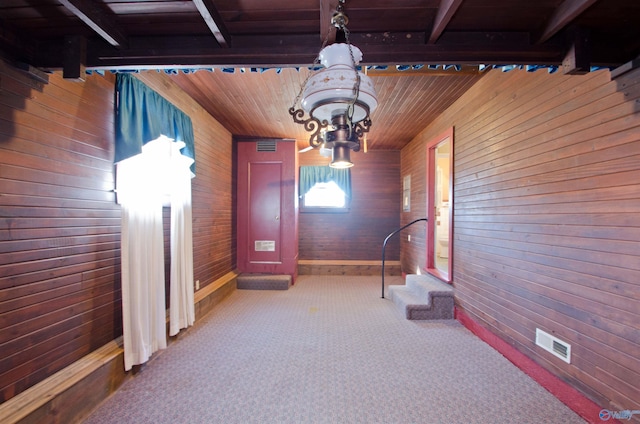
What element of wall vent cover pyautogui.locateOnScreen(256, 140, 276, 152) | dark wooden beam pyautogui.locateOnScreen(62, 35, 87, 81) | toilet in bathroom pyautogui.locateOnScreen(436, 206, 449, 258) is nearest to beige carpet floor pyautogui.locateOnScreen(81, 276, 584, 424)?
dark wooden beam pyautogui.locateOnScreen(62, 35, 87, 81)

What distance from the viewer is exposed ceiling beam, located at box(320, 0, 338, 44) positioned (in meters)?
1.25

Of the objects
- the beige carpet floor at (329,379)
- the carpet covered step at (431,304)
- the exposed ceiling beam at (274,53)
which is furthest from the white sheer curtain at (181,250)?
the carpet covered step at (431,304)

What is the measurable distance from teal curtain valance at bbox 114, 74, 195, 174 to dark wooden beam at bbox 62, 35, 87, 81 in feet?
2.33

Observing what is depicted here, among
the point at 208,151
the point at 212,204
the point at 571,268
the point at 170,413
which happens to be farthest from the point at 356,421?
the point at 208,151

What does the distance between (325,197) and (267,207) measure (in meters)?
1.49

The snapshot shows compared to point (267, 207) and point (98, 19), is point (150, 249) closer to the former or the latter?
point (98, 19)

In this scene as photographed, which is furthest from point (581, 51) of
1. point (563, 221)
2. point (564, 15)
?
point (563, 221)

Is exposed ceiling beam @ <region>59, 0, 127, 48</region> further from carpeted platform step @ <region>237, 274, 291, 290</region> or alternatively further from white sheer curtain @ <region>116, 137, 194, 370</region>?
carpeted platform step @ <region>237, 274, 291, 290</region>

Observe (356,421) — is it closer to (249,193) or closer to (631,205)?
(631,205)

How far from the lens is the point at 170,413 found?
1792 mm

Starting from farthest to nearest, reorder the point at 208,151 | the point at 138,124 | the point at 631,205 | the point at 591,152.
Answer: the point at 208,151
the point at 138,124
the point at 591,152
the point at 631,205

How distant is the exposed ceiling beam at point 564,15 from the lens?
120 cm

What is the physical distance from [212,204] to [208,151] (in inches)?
30.7

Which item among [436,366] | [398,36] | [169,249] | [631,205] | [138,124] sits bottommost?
[436,366]
